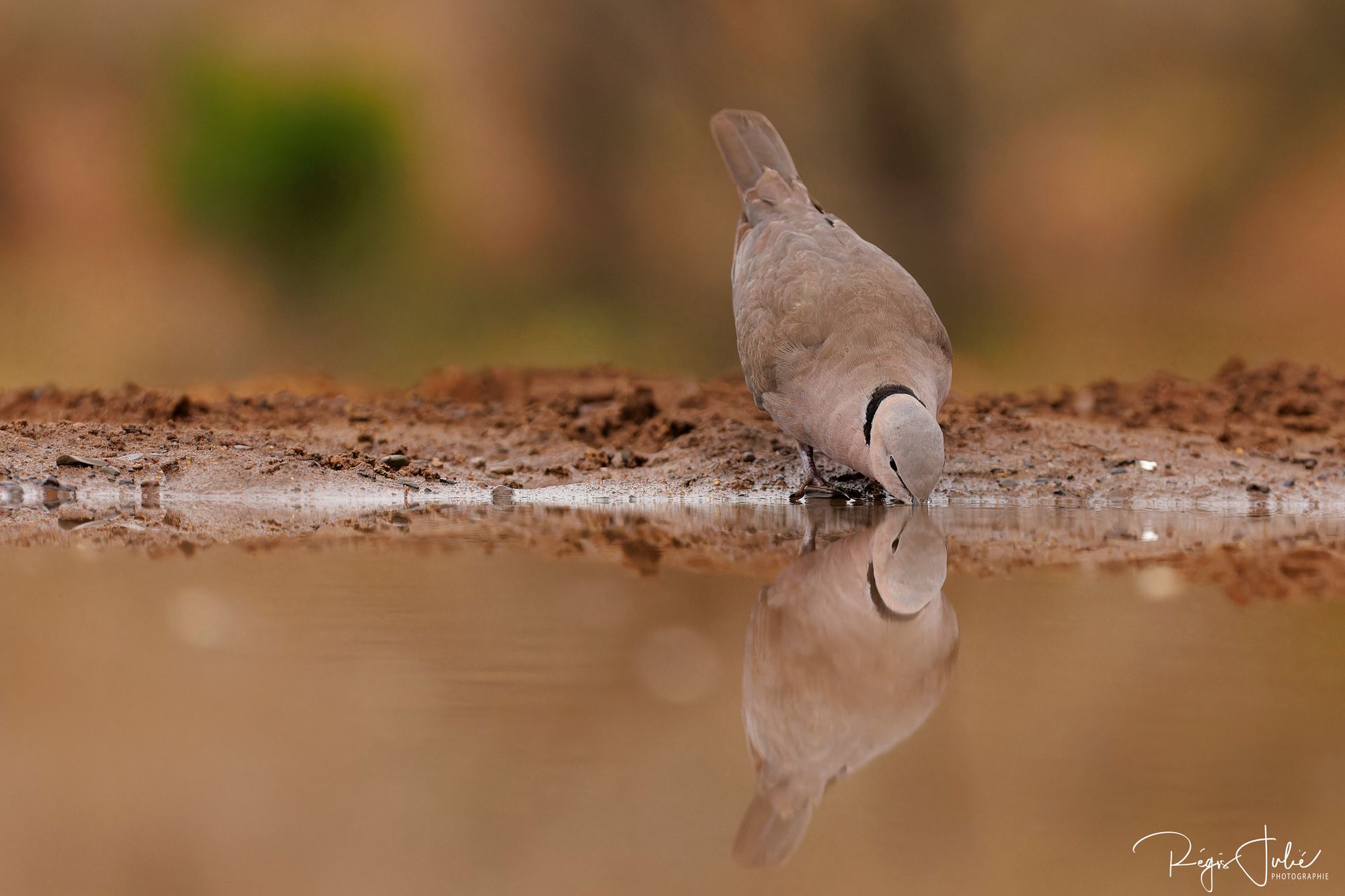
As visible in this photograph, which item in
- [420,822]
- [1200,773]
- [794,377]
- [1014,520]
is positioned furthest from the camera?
[794,377]

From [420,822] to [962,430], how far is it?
4.85 metres

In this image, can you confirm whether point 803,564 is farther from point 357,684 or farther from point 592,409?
point 592,409

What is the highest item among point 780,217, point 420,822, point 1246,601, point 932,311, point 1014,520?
point 780,217

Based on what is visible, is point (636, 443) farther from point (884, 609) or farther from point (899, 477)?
point (884, 609)

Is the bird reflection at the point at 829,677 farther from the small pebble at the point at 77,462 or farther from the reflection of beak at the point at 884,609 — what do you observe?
the small pebble at the point at 77,462

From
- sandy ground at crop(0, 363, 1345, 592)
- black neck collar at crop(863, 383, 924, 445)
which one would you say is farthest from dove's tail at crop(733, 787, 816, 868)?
black neck collar at crop(863, 383, 924, 445)

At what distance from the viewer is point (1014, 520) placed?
4332 millimetres

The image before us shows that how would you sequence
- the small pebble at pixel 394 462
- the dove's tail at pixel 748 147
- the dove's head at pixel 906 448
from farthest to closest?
1. the dove's tail at pixel 748 147
2. the small pebble at pixel 394 462
3. the dove's head at pixel 906 448

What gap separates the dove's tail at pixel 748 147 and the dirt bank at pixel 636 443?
1324 mm

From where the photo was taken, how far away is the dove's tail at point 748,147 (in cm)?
632

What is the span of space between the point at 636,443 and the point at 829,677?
4.24m

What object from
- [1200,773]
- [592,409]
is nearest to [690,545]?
[1200,773]

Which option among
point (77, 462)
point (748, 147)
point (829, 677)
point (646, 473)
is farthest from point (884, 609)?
point (748, 147)

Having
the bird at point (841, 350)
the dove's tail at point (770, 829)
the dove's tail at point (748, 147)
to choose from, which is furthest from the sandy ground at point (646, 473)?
the dove's tail at point (770, 829)
